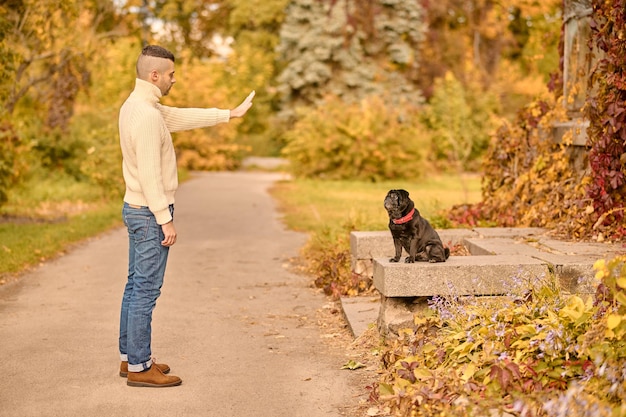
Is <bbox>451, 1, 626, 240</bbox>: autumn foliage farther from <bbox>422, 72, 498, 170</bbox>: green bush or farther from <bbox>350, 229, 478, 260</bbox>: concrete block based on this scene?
<bbox>422, 72, 498, 170</bbox>: green bush

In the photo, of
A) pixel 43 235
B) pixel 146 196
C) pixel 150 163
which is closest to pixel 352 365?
pixel 146 196

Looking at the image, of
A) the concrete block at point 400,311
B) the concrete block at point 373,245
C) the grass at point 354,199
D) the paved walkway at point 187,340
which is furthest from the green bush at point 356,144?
the concrete block at point 400,311

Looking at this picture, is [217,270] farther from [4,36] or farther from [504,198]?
[4,36]

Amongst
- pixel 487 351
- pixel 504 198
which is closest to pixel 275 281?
pixel 504 198

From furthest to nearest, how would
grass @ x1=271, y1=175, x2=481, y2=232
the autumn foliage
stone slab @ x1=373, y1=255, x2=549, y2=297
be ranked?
1. grass @ x1=271, y1=175, x2=481, y2=232
2. the autumn foliage
3. stone slab @ x1=373, y1=255, x2=549, y2=297

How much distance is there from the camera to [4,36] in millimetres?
11617

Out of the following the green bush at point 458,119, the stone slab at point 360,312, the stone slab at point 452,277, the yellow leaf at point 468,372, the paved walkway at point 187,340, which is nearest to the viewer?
the yellow leaf at point 468,372

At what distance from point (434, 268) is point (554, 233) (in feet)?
8.08

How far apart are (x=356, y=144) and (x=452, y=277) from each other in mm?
19241

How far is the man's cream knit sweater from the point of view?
5.31 m

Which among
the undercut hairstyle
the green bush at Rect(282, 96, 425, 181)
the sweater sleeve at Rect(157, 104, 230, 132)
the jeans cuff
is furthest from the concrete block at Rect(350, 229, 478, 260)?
the green bush at Rect(282, 96, 425, 181)

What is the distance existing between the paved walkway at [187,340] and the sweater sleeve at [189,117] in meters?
1.69

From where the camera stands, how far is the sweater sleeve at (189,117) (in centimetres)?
580

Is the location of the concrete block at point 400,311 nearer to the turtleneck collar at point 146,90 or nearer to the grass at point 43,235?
the turtleneck collar at point 146,90
